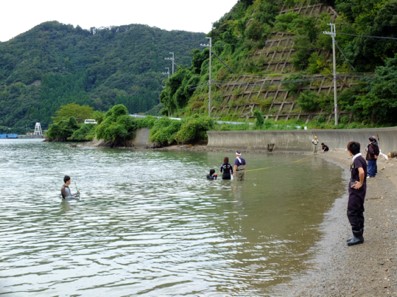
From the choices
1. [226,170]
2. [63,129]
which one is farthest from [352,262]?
[63,129]

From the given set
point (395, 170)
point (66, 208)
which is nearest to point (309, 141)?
point (395, 170)

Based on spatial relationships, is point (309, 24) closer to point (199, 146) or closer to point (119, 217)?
point (199, 146)

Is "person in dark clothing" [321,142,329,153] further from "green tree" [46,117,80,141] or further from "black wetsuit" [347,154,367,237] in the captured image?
"green tree" [46,117,80,141]

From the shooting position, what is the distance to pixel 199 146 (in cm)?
6016

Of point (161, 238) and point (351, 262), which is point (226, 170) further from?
point (351, 262)

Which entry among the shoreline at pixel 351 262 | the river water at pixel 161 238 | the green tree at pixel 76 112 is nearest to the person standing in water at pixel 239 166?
the river water at pixel 161 238

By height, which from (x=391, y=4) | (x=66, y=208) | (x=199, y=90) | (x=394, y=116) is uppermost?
(x=391, y=4)

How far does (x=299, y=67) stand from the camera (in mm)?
66125

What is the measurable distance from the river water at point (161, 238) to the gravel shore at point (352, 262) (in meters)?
0.34

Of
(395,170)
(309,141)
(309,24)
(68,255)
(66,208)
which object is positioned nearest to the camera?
(68,255)

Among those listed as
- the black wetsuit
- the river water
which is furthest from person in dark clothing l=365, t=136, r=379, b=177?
the black wetsuit

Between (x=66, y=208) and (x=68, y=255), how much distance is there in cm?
654

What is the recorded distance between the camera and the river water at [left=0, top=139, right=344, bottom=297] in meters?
8.23

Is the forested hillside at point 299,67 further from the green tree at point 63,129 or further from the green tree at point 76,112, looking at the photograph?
the green tree at point 76,112
